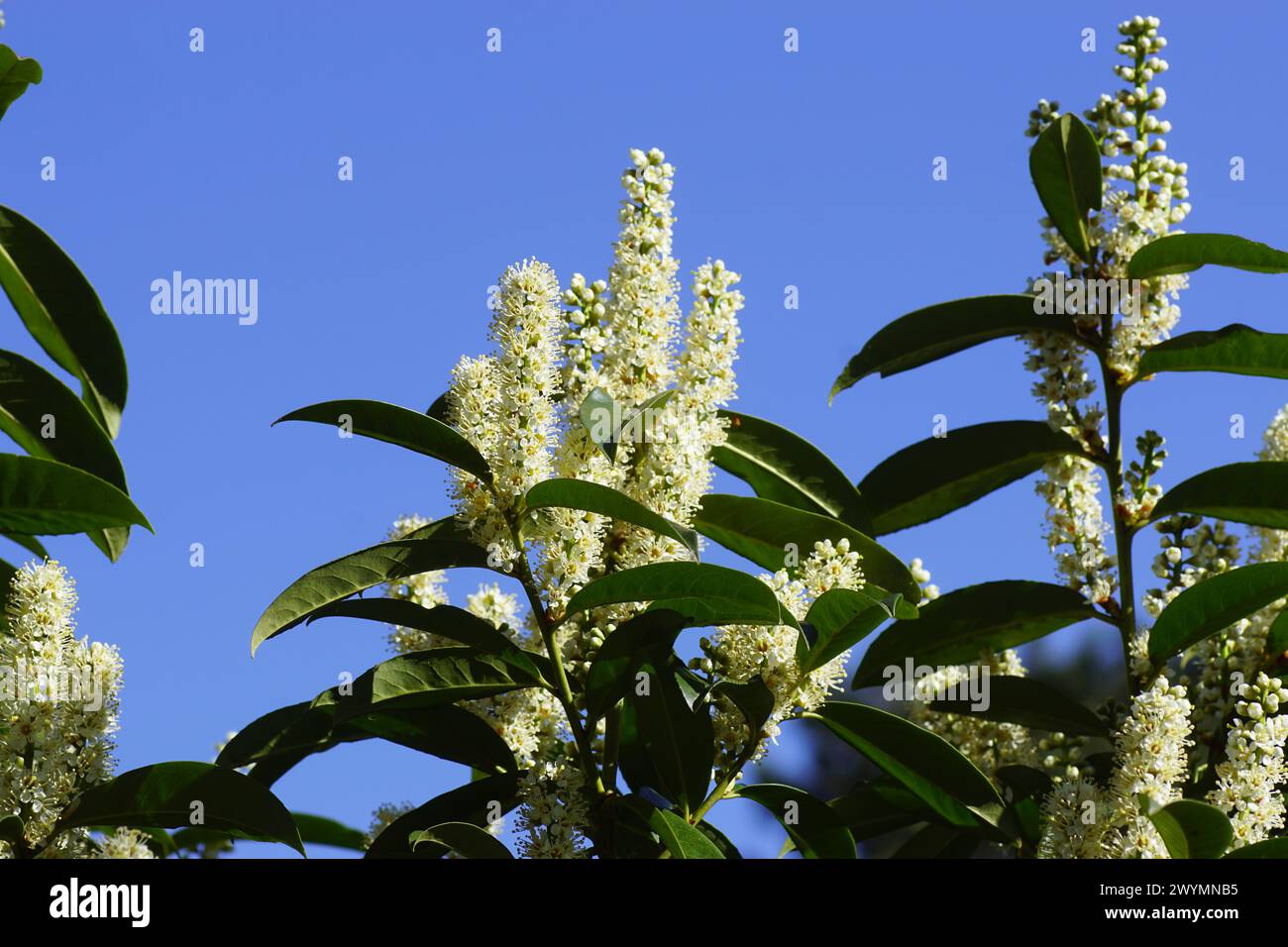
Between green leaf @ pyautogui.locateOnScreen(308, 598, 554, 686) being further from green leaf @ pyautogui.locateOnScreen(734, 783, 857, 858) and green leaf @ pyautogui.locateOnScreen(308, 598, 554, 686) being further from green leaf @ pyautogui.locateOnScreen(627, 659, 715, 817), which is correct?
green leaf @ pyautogui.locateOnScreen(734, 783, 857, 858)

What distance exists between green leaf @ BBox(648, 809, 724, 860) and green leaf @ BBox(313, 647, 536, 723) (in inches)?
16.9

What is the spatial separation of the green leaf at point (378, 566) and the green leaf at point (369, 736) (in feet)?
0.76

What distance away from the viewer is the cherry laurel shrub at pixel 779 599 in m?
2.62

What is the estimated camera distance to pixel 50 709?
8.82ft

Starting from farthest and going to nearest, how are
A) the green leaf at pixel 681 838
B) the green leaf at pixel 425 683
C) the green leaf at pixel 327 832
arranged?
the green leaf at pixel 327 832, the green leaf at pixel 425 683, the green leaf at pixel 681 838

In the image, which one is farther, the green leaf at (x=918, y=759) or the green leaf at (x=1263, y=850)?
the green leaf at (x=918, y=759)

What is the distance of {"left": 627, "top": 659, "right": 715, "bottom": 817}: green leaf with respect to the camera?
2711 mm

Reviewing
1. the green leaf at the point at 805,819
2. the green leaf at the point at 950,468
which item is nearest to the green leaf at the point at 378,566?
the green leaf at the point at 805,819

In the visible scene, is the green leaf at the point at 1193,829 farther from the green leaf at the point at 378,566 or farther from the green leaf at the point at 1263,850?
the green leaf at the point at 378,566

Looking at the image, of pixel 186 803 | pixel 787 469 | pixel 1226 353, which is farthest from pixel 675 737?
pixel 1226 353

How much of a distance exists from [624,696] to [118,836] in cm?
104

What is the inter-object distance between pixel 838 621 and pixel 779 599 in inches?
4.9

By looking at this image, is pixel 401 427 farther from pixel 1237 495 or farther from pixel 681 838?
pixel 1237 495
